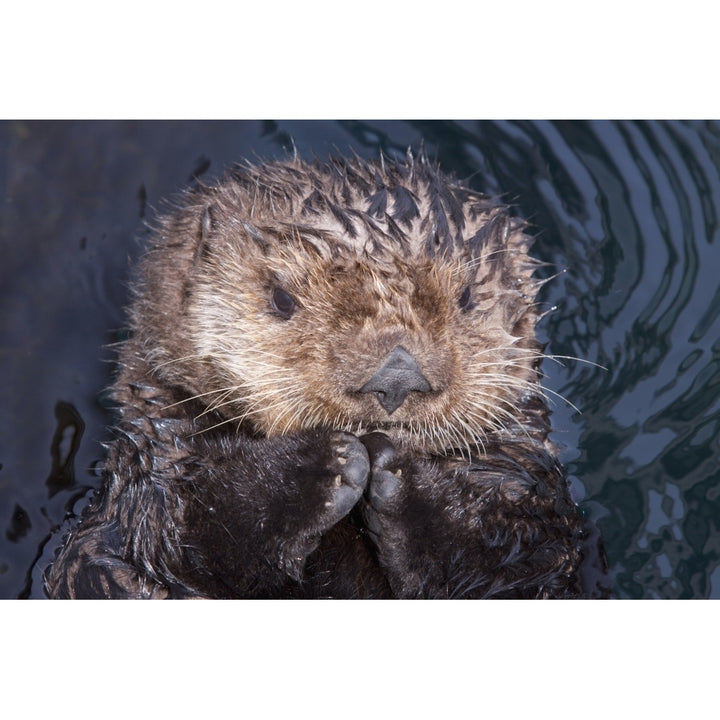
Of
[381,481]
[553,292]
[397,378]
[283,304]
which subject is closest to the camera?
[397,378]

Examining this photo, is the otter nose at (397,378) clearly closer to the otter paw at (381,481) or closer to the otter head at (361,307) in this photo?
the otter head at (361,307)

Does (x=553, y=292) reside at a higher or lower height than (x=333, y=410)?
higher

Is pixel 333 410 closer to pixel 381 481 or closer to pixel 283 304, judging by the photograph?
→ pixel 381 481

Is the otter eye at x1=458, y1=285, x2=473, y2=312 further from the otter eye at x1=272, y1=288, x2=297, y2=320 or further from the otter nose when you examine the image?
the otter eye at x1=272, y1=288, x2=297, y2=320

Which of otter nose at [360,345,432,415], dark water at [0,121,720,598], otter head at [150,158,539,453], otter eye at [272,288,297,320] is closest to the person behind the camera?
otter nose at [360,345,432,415]

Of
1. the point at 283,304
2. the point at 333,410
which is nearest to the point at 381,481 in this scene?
the point at 333,410

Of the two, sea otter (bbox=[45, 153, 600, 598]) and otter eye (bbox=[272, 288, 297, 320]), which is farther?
otter eye (bbox=[272, 288, 297, 320])

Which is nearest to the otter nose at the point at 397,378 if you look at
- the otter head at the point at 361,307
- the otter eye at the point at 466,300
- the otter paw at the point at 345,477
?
the otter head at the point at 361,307

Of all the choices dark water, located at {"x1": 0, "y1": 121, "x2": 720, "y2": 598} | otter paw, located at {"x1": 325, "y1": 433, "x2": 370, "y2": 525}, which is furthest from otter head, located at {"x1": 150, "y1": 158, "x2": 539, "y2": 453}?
dark water, located at {"x1": 0, "y1": 121, "x2": 720, "y2": 598}
